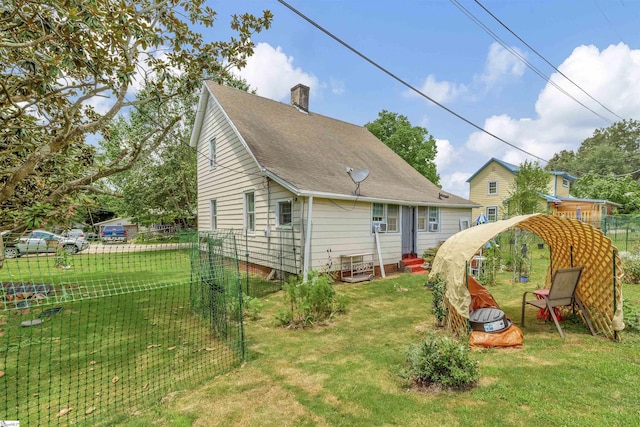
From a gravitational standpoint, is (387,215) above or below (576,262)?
above

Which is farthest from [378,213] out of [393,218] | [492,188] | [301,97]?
[492,188]

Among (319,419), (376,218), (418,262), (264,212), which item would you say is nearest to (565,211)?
(418,262)

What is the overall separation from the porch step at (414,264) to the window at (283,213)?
4915mm

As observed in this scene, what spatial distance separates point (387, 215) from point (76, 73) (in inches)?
369

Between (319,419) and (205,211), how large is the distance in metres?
12.7

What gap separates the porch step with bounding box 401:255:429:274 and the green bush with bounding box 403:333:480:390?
7.78m

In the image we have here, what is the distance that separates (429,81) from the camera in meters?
9.50

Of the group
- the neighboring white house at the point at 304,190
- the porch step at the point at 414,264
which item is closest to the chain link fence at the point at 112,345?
the neighboring white house at the point at 304,190

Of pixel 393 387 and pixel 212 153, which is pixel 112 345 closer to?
pixel 393 387

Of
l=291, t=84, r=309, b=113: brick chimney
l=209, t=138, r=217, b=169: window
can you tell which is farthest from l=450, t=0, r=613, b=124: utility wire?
l=209, t=138, r=217, b=169: window

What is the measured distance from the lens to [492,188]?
2670 cm

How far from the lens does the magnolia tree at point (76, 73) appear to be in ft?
13.1

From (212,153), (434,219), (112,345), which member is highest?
(212,153)

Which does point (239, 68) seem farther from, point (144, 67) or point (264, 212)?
point (264, 212)
